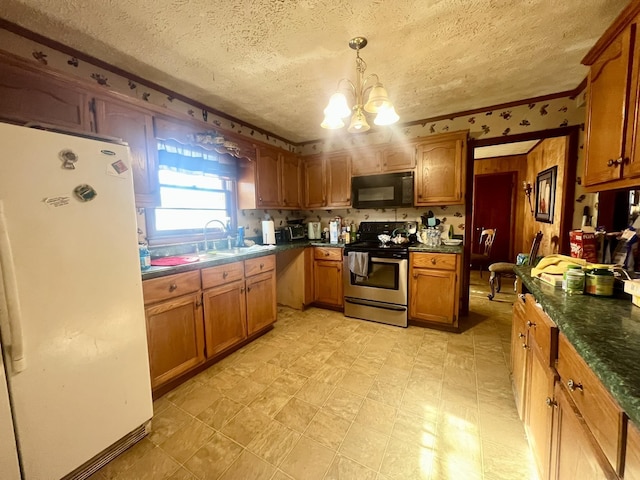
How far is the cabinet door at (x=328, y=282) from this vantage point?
339 cm

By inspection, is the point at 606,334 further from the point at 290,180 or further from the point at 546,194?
the point at 546,194

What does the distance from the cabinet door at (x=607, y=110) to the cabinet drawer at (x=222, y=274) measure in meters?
2.56

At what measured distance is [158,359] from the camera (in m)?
1.84

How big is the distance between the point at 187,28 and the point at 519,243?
6347 mm

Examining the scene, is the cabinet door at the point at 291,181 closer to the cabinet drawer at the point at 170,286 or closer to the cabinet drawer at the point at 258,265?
the cabinet drawer at the point at 258,265

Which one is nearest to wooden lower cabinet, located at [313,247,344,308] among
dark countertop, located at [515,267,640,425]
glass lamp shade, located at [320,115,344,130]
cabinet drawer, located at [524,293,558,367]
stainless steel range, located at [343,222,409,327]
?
stainless steel range, located at [343,222,409,327]

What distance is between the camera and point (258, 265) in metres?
2.68

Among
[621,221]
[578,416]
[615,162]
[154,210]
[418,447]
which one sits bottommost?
[418,447]

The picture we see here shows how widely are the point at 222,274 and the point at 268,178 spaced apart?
1.42 metres

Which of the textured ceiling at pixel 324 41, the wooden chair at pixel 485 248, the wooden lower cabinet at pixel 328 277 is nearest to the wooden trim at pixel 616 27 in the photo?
the textured ceiling at pixel 324 41

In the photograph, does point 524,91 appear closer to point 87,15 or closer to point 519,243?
point 87,15

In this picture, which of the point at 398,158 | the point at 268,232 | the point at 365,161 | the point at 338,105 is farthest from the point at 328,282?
the point at 338,105

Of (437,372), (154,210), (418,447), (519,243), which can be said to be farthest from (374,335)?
(519,243)

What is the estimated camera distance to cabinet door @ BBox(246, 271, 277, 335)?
2600 millimetres
